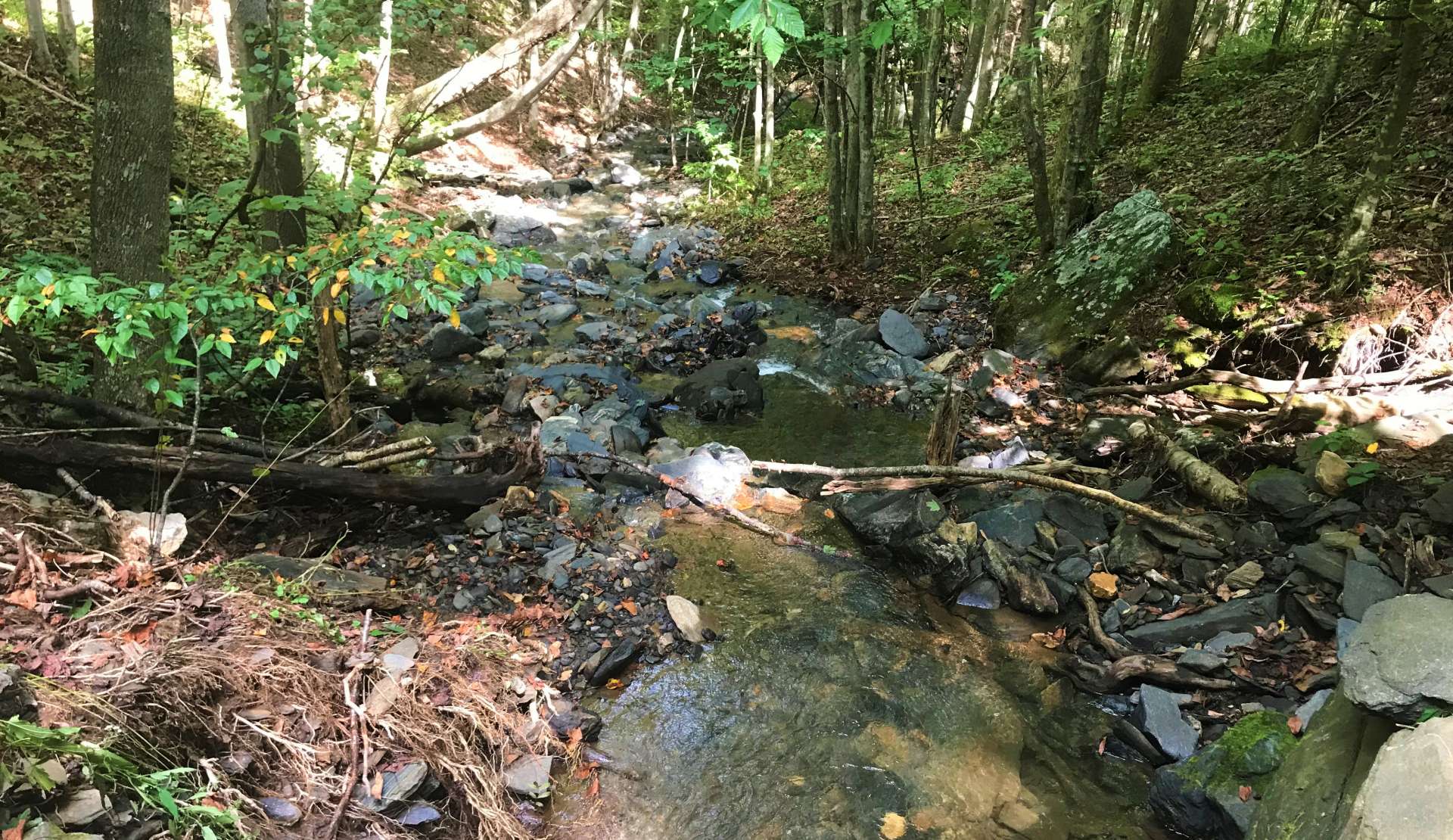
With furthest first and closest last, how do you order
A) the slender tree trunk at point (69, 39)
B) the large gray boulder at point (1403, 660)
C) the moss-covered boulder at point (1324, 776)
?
the slender tree trunk at point (69, 39) → the moss-covered boulder at point (1324, 776) → the large gray boulder at point (1403, 660)

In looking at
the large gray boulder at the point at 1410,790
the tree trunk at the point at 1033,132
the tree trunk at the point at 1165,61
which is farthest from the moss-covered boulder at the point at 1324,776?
the tree trunk at the point at 1165,61

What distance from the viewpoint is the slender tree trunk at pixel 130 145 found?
401 cm

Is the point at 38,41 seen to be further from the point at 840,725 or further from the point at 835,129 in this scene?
the point at 840,725

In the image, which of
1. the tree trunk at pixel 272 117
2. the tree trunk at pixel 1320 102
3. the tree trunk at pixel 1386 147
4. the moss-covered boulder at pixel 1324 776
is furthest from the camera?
the tree trunk at pixel 1320 102

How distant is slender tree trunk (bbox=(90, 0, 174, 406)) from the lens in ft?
13.2

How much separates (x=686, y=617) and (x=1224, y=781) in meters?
2.99

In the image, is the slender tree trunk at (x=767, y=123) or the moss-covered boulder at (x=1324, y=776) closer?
the moss-covered boulder at (x=1324, y=776)

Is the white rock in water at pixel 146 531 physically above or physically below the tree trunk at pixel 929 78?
below

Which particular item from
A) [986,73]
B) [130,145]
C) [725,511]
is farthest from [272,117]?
[986,73]

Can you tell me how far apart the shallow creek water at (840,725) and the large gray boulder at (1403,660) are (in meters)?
1.39

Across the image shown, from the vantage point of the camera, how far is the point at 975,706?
4.33 meters

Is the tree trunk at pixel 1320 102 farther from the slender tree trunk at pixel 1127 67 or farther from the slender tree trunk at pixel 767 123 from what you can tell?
the slender tree trunk at pixel 767 123

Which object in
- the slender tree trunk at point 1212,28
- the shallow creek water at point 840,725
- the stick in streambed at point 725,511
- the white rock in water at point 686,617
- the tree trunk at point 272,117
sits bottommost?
the shallow creek water at point 840,725

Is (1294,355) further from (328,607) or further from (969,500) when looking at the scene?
(328,607)
